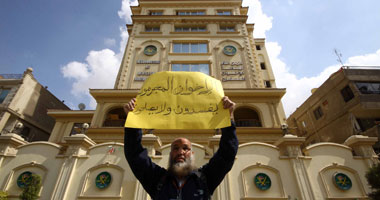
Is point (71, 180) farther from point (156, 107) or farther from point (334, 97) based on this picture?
point (334, 97)

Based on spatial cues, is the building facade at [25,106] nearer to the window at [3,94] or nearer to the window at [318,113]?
the window at [3,94]

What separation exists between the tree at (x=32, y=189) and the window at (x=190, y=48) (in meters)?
15.1

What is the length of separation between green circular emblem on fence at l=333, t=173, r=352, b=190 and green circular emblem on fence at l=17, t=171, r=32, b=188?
12789 mm

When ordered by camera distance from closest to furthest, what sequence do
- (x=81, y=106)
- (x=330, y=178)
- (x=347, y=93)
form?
1. (x=330, y=178)
2. (x=347, y=93)
3. (x=81, y=106)

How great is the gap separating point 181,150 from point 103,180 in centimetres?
693

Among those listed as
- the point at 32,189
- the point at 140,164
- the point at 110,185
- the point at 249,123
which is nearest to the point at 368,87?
the point at 249,123

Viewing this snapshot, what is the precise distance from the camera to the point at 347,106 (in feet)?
54.3

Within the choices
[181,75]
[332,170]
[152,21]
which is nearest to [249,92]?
[332,170]

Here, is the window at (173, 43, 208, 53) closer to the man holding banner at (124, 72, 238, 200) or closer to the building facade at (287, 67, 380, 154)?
the building facade at (287, 67, 380, 154)

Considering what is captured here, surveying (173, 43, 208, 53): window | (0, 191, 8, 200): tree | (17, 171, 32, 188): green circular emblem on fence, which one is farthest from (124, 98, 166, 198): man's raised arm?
(173, 43, 208, 53): window

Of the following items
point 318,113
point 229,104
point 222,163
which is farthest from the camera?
point 318,113

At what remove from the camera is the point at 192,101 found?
9.59 feet

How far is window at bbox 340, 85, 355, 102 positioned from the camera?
54.8 ft

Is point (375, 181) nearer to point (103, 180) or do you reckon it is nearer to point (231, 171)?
point (231, 171)
